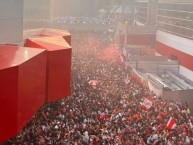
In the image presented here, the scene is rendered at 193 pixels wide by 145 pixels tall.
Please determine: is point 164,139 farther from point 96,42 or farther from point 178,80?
point 96,42

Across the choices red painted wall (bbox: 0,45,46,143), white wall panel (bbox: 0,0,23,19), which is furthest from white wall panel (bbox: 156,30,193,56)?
red painted wall (bbox: 0,45,46,143)

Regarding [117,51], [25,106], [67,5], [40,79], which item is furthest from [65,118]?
[67,5]

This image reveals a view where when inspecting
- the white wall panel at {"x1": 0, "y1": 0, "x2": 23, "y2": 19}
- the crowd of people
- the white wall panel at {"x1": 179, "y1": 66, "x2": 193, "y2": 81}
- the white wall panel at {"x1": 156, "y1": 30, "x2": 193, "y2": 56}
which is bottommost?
the crowd of people

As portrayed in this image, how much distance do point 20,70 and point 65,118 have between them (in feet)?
21.8

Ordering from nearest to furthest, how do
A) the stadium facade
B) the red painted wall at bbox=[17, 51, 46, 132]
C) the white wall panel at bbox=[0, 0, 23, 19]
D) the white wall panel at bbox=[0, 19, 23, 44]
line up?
the red painted wall at bbox=[17, 51, 46, 132] < the white wall panel at bbox=[0, 0, 23, 19] < the white wall panel at bbox=[0, 19, 23, 44] < the stadium facade

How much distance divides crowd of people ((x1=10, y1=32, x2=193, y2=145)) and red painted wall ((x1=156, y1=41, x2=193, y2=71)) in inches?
455

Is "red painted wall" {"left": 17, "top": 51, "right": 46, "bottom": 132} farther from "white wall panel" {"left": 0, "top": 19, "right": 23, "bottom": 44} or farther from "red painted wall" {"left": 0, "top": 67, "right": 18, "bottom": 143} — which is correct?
"white wall panel" {"left": 0, "top": 19, "right": 23, "bottom": 44}

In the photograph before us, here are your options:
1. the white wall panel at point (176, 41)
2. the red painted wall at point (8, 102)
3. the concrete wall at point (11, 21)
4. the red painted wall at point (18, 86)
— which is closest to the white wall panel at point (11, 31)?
the concrete wall at point (11, 21)

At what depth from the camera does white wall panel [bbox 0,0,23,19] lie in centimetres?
1576

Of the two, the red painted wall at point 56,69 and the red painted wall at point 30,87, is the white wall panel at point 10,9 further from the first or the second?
the red painted wall at point 30,87

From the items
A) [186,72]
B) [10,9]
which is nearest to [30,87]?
[10,9]

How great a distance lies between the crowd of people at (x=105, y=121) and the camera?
48.2 feet

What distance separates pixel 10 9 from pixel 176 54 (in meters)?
24.6

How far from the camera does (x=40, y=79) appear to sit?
13.8 metres
